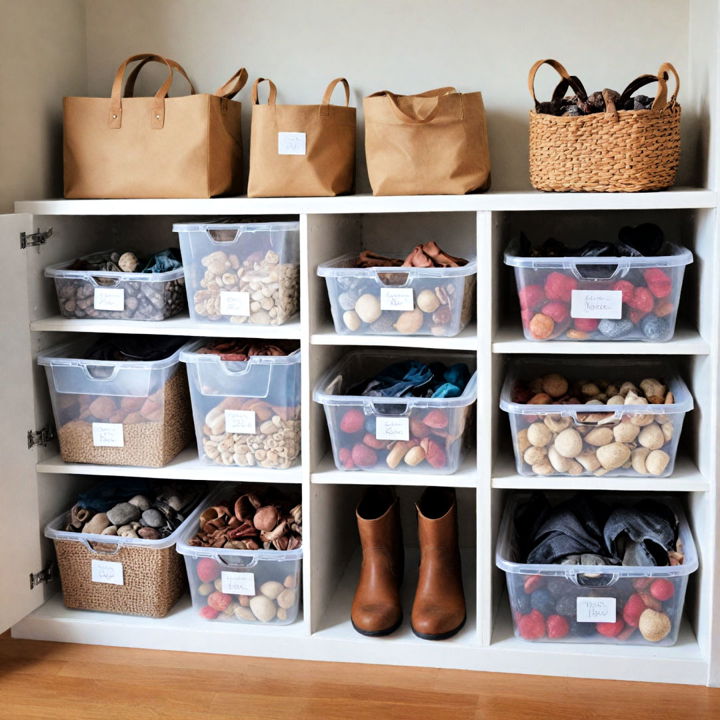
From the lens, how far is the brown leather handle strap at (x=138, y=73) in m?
2.67

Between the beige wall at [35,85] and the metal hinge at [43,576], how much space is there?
0.96 metres

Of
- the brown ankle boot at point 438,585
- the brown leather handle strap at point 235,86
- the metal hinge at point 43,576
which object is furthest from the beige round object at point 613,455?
the metal hinge at point 43,576

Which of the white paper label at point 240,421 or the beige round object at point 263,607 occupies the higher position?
the white paper label at point 240,421

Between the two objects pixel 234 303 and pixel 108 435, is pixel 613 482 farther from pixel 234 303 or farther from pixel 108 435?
pixel 108 435

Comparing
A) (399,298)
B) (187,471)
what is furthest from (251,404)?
(399,298)

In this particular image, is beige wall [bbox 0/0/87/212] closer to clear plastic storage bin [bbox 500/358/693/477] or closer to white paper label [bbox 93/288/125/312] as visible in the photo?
white paper label [bbox 93/288/125/312]

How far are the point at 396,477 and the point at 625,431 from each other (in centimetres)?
56

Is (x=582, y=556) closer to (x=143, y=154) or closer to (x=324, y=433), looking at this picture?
(x=324, y=433)

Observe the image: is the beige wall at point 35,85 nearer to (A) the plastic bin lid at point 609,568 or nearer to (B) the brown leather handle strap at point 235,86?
(B) the brown leather handle strap at point 235,86

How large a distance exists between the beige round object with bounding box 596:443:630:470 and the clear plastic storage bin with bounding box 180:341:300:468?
2.47ft

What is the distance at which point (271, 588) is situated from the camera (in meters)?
2.47

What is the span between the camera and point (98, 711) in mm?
2234

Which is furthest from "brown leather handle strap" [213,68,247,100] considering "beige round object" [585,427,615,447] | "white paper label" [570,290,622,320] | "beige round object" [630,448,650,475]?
"beige round object" [630,448,650,475]

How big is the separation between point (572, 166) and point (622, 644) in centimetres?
115
